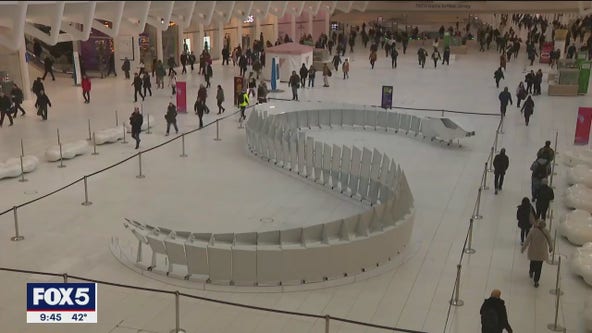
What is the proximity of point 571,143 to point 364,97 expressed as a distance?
994 centimetres

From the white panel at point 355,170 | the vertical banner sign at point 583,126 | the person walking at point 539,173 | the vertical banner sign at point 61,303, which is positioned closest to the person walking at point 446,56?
the vertical banner sign at point 583,126

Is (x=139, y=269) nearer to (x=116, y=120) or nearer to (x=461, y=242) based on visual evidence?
(x=461, y=242)

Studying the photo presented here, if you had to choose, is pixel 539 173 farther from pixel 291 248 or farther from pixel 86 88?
pixel 86 88

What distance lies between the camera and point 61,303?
25.4ft

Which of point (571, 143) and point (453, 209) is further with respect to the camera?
point (571, 143)

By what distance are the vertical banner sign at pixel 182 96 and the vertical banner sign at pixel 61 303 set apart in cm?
1479

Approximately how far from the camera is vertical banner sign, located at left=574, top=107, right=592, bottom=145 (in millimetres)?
18766

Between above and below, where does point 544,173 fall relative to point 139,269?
above

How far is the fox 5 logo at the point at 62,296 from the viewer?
743 cm

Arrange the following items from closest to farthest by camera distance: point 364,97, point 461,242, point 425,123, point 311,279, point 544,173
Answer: point 311,279, point 461,242, point 544,173, point 425,123, point 364,97

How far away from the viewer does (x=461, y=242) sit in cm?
1185

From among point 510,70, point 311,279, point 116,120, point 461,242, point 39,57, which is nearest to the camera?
point 311,279

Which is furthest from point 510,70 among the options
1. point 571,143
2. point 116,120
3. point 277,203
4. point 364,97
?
point 277,203

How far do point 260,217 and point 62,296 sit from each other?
19.1 ft
